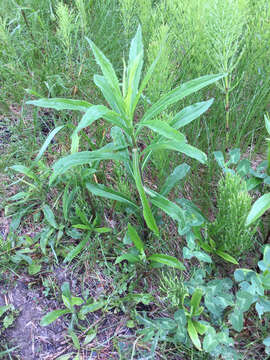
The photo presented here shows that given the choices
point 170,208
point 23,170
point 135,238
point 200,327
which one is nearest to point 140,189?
point 170,208

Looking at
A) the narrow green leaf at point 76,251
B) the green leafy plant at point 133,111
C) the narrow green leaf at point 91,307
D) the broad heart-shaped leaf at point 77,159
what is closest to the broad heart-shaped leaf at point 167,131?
the green leafy plant at point 133,111

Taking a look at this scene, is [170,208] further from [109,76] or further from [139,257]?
[109,76]

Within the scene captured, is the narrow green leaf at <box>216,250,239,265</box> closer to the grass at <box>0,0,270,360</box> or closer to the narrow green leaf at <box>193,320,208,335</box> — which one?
the grass at <box>0,0,270,360</box>

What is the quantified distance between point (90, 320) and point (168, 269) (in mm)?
389

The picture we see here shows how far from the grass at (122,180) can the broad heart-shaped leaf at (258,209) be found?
18 centimetres

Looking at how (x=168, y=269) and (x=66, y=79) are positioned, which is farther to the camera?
(x=66, y=79)

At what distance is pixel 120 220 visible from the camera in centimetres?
156

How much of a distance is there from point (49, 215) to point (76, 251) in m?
0.23

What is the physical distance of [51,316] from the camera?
132 centimetres

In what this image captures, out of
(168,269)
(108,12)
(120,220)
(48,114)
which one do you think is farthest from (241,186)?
(108,12)

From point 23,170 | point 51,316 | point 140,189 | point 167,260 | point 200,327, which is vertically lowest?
point 51,316

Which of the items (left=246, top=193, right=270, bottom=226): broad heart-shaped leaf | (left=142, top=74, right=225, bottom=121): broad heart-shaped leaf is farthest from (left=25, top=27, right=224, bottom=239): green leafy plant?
(left=246, top=193, right=270, bottom=226): broad heart-shaped leaf

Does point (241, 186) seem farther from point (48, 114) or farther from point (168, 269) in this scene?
point (48, 114)

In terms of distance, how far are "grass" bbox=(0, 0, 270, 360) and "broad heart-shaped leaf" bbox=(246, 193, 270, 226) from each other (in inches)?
7.1
